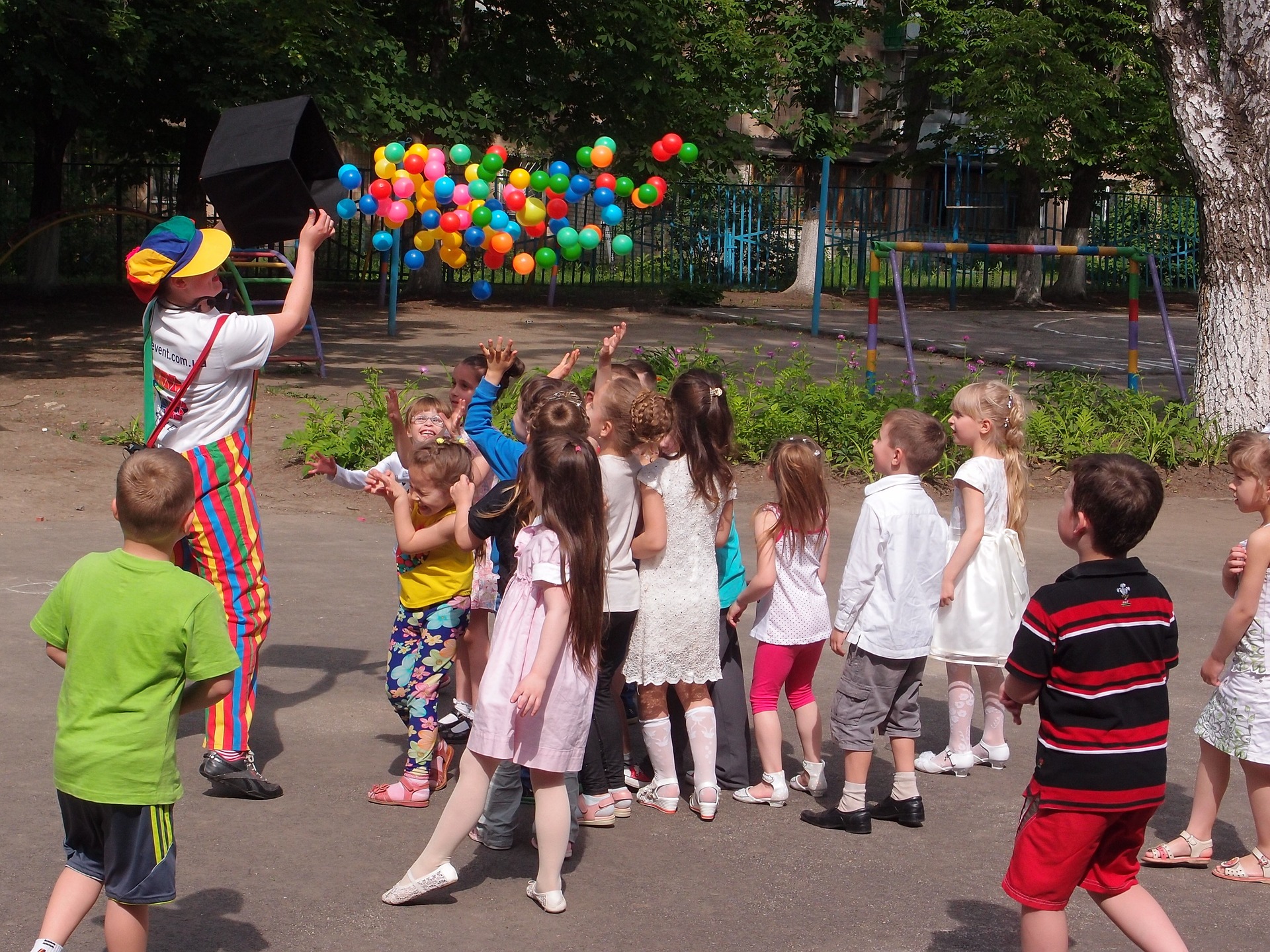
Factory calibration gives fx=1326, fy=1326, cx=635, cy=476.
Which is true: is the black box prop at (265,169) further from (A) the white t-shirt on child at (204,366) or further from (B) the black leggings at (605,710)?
(B) the black leggings at (605,710)

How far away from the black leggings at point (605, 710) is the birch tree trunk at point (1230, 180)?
323 inches

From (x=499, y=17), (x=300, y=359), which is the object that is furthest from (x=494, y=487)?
(x=499, y=17)

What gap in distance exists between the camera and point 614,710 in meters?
4.42

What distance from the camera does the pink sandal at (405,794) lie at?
4.52 m

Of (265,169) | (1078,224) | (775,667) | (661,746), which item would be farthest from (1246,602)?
(1078,224)

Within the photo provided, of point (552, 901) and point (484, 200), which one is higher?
point (484, 200)

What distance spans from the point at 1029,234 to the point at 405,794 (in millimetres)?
25355

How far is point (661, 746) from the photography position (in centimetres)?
454

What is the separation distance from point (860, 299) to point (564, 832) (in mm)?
24534

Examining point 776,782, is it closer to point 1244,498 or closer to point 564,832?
point 564,832

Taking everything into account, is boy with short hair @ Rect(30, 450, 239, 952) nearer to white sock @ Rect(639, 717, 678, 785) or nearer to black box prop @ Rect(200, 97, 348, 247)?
white sock @ Rect(639, 717, 678, 785)

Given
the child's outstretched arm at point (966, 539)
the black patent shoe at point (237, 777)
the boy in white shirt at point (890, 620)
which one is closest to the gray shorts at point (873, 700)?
the boy in white shirt at point (890, 620)

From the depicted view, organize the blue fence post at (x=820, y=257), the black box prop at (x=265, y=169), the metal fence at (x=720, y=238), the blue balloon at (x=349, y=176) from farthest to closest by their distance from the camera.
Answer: the metal fence at (x=720, y=238)
the blue fence post at (x=820, y=257)
the blue balloon at (x=349, y=176)
the black box prop at (x=265, y=169)

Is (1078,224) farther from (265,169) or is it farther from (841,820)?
(841,820)
